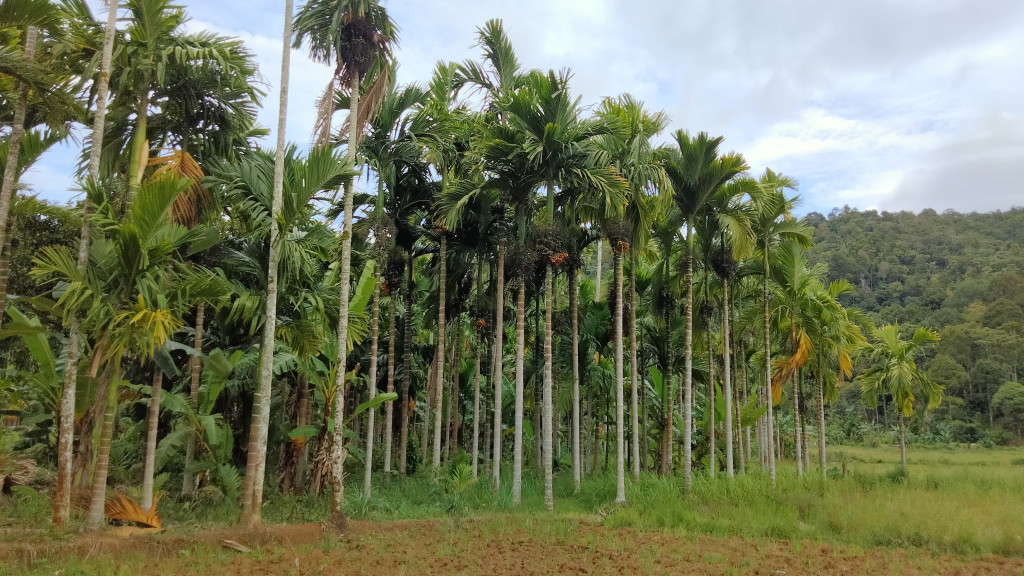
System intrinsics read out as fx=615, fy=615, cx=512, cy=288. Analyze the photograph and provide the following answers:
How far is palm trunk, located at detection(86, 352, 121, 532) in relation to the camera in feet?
30.3

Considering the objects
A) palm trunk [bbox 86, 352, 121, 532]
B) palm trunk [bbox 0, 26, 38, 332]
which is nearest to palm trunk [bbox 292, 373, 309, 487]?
palm trunk [bbox 86, 352, 121, 532]

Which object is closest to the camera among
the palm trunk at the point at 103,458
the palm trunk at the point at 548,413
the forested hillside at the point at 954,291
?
the palm trunk at the point at 103,458

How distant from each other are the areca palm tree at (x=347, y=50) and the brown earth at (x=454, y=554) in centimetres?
180

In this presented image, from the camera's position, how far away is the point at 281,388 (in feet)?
54.9

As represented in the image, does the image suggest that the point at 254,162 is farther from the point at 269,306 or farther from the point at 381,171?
the point at 381,171

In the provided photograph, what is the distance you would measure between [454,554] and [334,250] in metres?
7.17

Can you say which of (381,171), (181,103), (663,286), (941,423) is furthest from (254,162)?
(941,423)

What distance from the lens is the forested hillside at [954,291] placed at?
4875cm

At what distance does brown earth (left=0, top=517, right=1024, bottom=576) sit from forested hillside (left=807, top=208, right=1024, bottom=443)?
1250 inches

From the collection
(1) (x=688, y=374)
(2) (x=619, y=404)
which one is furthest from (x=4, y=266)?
(1) (x=688, y=374)

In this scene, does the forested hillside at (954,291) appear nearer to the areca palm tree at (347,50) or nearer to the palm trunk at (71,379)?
the areca palm tree at (347,50)

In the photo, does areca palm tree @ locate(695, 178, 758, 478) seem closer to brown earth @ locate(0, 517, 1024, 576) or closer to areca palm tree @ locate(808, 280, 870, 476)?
areca palm tree @ locate(808, 280, 870, 476)

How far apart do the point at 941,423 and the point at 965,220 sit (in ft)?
283

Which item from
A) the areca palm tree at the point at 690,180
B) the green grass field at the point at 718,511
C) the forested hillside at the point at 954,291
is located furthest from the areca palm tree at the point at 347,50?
the forested hillside at the point at 954,291
